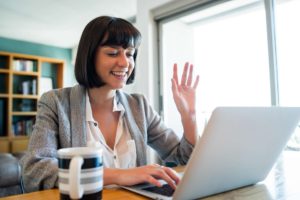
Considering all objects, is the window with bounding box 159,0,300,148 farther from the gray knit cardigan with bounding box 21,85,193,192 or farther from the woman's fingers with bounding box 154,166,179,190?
the woman's fingers with bounding box 154,166,179,190

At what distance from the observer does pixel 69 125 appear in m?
0.92

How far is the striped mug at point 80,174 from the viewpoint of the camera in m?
0.41

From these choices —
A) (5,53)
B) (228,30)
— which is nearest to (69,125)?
(228,30)

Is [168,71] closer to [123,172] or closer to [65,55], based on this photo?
[123,172]

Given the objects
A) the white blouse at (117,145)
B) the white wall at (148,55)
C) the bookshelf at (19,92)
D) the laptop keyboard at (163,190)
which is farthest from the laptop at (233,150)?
the bookshelf at (19,92)

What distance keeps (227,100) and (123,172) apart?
194 cm

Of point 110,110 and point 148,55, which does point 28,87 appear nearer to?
point 148,55

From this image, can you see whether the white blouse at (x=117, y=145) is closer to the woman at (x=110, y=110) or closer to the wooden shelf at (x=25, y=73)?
the woman at (x=110, y=110)

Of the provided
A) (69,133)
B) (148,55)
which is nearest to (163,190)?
(69,133)

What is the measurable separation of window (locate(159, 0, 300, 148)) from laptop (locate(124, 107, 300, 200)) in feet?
4.44

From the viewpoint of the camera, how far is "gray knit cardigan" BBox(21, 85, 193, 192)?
71 centimetres

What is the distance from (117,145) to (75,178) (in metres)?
0.64

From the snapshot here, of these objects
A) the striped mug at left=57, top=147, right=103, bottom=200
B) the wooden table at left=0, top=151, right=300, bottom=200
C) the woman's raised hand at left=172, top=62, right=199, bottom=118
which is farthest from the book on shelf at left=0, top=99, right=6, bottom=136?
the striped mug at left=57, top=147, right=103, bottom=200

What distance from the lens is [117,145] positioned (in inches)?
41.3
